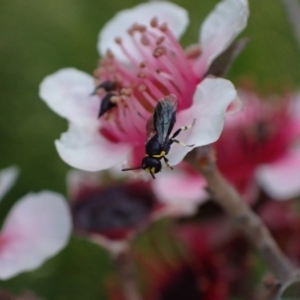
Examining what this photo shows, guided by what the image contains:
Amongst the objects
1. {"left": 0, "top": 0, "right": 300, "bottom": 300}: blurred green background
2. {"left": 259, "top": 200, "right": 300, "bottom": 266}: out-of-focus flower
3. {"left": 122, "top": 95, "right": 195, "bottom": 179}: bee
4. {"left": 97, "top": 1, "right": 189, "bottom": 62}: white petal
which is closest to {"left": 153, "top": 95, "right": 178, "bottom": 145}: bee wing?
{"left": 122, "top": 95, "right": 195, "bottom": 179}: bee

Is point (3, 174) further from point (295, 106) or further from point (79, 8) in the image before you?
point (79, 8)

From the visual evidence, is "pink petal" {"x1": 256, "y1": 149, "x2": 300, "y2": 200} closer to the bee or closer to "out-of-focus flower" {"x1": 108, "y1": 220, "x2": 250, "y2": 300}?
"out-of-focus flower" {"x1": 108, "y1": 220, "x2": 250, "y2": 300}

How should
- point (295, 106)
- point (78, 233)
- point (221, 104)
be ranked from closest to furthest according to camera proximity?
1. point (221, 104)
2. point (78, 233)
3. point (295, 106)

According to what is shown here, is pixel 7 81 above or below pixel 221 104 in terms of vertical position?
below

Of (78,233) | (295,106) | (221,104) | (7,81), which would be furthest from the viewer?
(7,81)

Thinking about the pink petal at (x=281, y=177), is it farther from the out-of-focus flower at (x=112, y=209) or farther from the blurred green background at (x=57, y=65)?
the blurred green background at (x=57, y=65)

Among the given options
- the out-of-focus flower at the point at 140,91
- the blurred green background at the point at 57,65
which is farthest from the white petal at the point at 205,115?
the blurred green background at the point at 57,65

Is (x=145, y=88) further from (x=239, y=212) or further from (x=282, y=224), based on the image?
(x=282, y=224)

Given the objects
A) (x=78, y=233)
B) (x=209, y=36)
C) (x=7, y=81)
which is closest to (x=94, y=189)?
(x=78, y=233)
